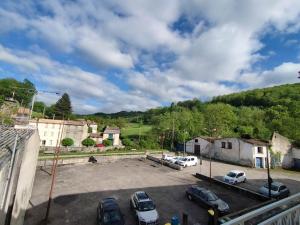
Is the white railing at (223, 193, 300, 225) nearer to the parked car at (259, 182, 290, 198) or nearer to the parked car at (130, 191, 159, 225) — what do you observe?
the parked car at (130, 191, 159, 225)

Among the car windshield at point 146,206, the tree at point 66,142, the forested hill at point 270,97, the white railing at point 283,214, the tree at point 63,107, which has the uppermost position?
the forested hill at point 270,97

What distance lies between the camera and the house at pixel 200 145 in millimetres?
46812

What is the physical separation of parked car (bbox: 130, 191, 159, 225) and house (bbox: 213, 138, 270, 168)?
26.9 metres

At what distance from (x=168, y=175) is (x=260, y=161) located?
62.3 feet

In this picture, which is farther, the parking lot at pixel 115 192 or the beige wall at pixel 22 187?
the parking lot at pixel 115 192

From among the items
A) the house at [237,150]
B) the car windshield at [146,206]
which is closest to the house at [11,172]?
the car windshield at [146,206]

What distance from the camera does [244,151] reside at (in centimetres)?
3781

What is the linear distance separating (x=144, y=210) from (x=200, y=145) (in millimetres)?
36905

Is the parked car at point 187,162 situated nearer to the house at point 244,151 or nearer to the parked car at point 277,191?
the house at point 244,151

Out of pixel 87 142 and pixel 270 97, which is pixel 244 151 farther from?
pixel 270 97

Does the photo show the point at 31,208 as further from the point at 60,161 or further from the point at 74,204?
the point at 60,161

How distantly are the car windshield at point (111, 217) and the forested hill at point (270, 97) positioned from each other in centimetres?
6951

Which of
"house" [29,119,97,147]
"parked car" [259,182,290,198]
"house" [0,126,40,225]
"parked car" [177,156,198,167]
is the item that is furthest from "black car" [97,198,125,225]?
"house" [29,119,97,147]

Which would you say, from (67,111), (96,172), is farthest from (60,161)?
(67,111)
